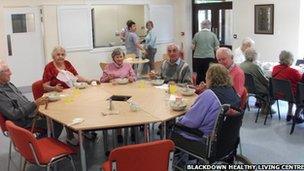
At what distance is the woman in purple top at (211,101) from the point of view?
3.02 meters

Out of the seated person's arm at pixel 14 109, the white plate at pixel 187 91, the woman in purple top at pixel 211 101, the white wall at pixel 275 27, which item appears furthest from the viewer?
the white wall at pixel 275 27

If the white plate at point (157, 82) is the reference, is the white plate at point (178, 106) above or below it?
below

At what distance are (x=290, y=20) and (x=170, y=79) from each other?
140 inches

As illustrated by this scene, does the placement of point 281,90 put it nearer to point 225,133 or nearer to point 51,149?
point 225,133

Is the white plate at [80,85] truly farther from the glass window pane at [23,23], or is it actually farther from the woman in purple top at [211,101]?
the glass window pane at [23,23]

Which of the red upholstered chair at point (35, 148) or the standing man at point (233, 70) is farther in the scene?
the standing man at point (233, 70)

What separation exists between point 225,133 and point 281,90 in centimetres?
228

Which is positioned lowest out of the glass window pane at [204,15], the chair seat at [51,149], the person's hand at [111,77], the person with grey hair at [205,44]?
the chair seat at [51,149]

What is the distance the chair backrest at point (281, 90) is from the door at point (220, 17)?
367 centimetres

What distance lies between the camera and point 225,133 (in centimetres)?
297

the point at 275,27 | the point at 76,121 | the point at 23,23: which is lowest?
the point at 76,121

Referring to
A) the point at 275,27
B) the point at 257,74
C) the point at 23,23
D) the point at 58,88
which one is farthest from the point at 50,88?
the point at 275,27

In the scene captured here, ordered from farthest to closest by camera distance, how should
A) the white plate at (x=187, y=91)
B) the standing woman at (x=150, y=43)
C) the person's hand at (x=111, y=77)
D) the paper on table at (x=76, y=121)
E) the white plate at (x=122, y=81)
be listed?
the standing woman at (x=150, y=43) < the person's hand at (x=111, y=77) < the white plate at (x=122, y=81) < the white plate at (x=187, y=91) < the paper on table at (x=76, y=121)

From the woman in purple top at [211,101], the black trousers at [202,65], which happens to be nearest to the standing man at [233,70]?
the woman in purple top at [211,101]
